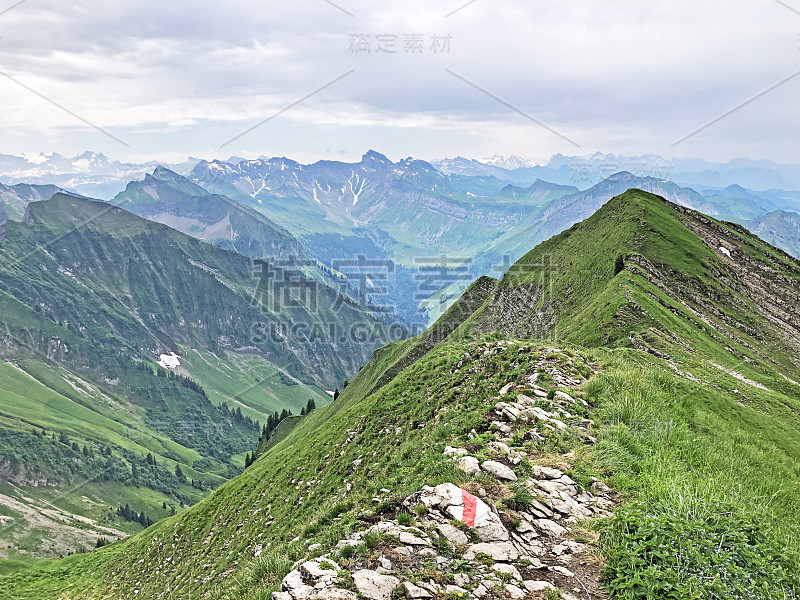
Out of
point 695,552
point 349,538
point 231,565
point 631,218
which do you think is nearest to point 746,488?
point 695,552

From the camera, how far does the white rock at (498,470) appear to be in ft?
39.3

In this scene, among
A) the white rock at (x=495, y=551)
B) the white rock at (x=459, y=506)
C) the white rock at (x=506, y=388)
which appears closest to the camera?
the white rock at (x=495, y=551)

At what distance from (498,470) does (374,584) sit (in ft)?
16.7

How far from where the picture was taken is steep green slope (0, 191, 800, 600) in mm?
8633

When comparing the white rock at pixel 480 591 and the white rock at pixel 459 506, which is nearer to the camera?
the white rock at pixel 480 591

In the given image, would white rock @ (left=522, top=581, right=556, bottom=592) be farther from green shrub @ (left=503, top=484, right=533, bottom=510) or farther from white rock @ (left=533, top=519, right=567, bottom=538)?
green shrub @ (left=503, top=484, right=533, bottom=510)

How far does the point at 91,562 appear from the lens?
240ft

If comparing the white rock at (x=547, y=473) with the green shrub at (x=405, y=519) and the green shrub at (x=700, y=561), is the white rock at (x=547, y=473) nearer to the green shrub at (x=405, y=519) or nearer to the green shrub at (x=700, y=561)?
the green shrub at (x=700, y=561)

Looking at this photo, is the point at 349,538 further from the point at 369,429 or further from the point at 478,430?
the point at 369,429

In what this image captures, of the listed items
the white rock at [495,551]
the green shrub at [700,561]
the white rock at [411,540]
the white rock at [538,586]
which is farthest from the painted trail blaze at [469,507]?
the green shrub at [700,561]

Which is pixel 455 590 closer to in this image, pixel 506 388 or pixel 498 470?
pixel 498 470

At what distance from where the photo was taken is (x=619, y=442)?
13.7m

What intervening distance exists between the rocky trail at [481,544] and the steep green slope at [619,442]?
1.72 feet

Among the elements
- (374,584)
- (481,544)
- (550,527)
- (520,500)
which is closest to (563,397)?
(520,500)
